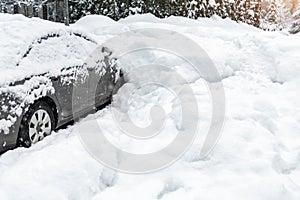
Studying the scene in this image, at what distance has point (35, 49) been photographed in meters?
5.03

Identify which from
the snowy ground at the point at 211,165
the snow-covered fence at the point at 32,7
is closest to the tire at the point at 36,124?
the snowy ground at the point at 211,165

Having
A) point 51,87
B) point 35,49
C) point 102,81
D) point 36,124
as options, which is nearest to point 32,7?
point 102,81

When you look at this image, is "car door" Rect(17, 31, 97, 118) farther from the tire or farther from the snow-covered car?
the tire

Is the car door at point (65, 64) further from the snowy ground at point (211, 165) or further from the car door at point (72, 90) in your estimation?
the snowy ground at point (211, 165)

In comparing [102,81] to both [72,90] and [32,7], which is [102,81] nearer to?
[72,90]

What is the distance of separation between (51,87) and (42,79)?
7.9 inches

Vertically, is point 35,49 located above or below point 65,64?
above

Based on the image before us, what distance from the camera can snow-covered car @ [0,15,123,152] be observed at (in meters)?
4.38

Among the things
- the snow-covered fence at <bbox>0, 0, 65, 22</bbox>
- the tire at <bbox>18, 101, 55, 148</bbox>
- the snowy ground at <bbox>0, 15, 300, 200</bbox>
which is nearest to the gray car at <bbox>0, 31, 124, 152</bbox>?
the tire at <bbox>18, 101, 55, 148</bbox>

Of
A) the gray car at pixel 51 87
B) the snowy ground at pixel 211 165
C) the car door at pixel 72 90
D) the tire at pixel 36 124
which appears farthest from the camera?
the car door at pixel 72 90

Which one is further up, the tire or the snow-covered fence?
the tire

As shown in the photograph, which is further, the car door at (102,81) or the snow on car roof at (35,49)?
the car door at (102,81)

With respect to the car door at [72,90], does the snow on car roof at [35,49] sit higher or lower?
higher

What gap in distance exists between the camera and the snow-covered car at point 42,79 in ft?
14.4
